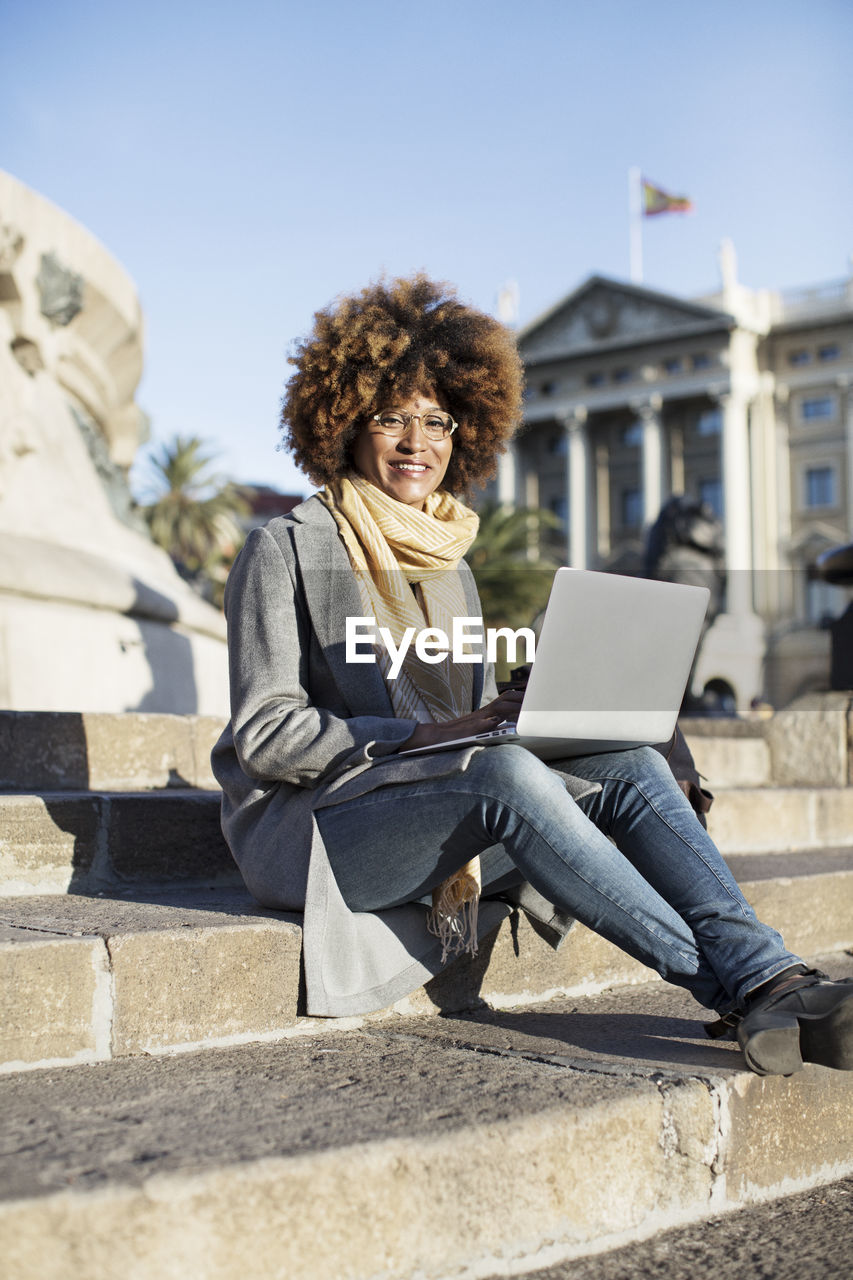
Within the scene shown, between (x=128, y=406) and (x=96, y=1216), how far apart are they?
688cm

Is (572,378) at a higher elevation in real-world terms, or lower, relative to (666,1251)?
higher

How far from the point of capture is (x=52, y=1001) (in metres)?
1.90

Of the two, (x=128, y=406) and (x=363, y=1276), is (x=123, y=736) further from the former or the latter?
(x=128, y=406)

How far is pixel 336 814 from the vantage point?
2.18 meters

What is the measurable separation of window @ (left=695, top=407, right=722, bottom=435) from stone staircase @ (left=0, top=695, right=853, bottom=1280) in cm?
5074

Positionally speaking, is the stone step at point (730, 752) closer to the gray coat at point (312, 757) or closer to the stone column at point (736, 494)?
the gray coat at point (312, 757)

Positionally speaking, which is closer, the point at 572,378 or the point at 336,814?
the point at 336,814

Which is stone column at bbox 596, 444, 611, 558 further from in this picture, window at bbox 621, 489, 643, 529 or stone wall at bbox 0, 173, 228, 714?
stone wall at bbox 0, 173, 228, 714

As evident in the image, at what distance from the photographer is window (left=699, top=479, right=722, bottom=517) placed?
50.5m

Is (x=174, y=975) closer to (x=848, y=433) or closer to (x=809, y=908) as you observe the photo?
(x=809, y=908)

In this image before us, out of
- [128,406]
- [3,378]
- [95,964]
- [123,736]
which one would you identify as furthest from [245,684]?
[128,406]

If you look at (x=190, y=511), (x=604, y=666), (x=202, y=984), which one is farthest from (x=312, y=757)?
(x=190, y=511)

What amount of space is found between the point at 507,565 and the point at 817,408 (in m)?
29.7

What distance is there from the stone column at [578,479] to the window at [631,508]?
1.90 meters
